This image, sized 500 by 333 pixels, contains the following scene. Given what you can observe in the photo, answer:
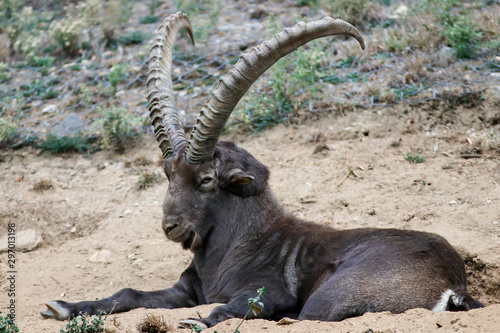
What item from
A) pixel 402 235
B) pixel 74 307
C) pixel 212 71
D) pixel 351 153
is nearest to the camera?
pixel 402 235

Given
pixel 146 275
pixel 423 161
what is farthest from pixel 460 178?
pixel 146 275

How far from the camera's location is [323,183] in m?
8.30

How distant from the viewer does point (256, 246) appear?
5863mm

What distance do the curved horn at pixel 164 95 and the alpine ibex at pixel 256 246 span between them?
2cm

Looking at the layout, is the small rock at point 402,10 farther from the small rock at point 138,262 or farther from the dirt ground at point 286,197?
the small rock at point 138,262

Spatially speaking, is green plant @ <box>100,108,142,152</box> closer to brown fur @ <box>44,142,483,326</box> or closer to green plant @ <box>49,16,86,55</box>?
green plant @ <box>49,16,86,55</box>

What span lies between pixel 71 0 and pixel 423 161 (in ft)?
40.1

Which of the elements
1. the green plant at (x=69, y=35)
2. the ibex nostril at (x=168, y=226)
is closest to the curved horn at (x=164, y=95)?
the ibex nostril at (x=168, y=226)

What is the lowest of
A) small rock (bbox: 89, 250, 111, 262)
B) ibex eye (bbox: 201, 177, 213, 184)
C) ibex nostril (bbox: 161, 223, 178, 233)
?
small rock (bbox: 89, 250, 111, 262)

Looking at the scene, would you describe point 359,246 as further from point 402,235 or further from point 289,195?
point 289,195

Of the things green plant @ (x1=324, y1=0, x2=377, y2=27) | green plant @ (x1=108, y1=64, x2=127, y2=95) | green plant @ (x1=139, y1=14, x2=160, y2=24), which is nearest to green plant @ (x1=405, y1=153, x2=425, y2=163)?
green plant @ (x1=324, y1=0, x2=377, y2=27)

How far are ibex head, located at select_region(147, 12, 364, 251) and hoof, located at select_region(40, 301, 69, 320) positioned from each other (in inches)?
50.1

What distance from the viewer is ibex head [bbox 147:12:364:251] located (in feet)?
17.4

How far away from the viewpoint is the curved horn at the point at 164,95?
614 centimetres
